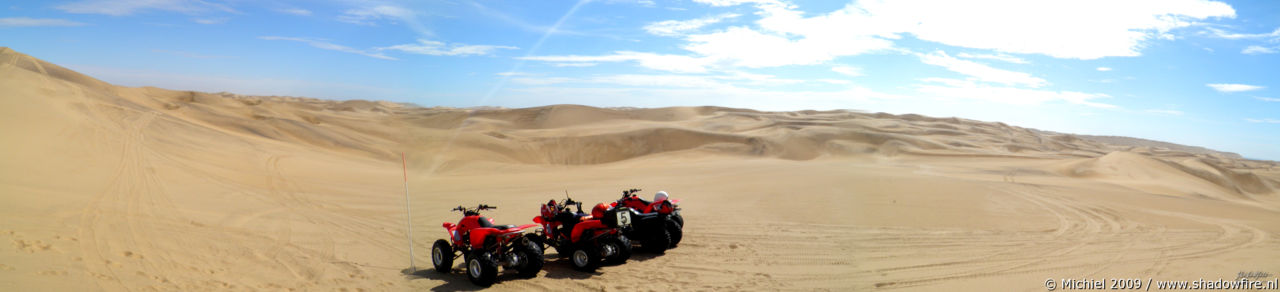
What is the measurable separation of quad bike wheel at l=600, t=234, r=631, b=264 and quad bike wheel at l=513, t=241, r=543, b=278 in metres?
1.06

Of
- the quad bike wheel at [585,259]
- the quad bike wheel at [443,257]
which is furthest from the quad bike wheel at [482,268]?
the quad bike wheel at [585,259]

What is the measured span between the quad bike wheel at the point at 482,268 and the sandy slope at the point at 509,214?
0.30 meters

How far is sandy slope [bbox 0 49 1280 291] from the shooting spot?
7824 mm

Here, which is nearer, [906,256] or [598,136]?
[906,256]

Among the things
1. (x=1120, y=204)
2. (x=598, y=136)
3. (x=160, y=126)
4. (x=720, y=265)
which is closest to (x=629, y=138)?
(x=598, y=136)

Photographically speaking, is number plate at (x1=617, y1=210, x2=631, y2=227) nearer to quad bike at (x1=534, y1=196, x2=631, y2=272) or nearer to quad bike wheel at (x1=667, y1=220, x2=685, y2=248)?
quad bike at (x1=534, y1=196, x2=631, y2=272)

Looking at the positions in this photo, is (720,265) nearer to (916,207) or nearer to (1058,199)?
(916,207)

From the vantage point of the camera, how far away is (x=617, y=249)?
344 inches

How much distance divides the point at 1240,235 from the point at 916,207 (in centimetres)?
535

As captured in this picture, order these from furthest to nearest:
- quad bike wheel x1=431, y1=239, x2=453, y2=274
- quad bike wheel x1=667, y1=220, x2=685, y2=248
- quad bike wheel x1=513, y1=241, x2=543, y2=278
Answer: quad bike wheel x1=667, y1=220, x2=685, y2=248 < quad bike wheel x1=431, y1=239, x2=453, y2=274 < quad bike wheel x1=513, y1=241, x2=543, y2=278

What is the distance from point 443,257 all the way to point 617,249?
2.40 m

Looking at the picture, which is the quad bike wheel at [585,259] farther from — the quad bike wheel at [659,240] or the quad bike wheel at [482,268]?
the quad bike wheel at [659,240]

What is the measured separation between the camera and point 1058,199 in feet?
51.4

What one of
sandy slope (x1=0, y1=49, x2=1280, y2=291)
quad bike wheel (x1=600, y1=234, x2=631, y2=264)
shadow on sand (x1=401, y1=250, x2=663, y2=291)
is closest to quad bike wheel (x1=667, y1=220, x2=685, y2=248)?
sandy slope (x1=0, y1=49, x2=1280, y2=291)
